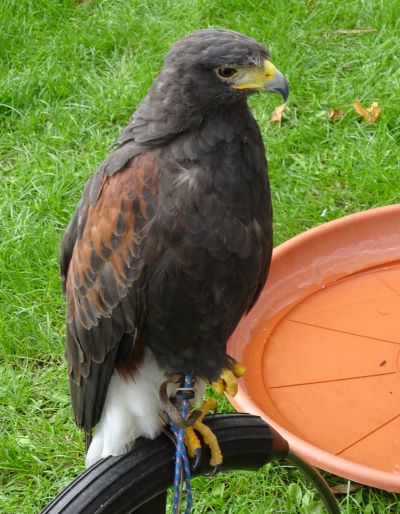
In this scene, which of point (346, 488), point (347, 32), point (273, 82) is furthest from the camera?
point (347, 32)

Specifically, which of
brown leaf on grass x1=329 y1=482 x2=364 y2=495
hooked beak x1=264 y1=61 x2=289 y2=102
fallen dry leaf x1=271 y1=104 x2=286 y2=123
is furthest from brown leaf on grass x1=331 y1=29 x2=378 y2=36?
hooked beak x1=264 y1=61 x2=289 y2=102

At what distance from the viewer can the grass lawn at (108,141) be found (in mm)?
3555

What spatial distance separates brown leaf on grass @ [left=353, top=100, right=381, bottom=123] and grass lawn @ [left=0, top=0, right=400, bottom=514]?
0.04 metres

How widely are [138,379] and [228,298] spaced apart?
15.4 inches

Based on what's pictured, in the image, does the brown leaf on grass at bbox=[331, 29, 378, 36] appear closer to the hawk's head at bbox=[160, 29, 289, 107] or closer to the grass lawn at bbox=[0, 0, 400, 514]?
the grass lawn at bbox=[0, 0, 400, 514]

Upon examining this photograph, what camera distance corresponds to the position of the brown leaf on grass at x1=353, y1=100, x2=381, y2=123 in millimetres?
5012

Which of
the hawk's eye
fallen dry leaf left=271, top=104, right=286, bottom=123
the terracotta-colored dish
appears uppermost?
the hawk's eye

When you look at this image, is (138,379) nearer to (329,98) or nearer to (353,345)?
(353,345)

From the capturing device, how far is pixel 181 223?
2.33 meters

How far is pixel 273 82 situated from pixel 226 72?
0.14m

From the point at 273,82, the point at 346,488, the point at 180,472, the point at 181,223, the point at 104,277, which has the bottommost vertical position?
the point at 346,488

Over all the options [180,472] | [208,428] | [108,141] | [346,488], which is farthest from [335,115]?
[180,472]

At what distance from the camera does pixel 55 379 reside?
3.94m

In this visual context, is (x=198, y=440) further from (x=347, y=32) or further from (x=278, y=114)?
(x=347, y=32)
